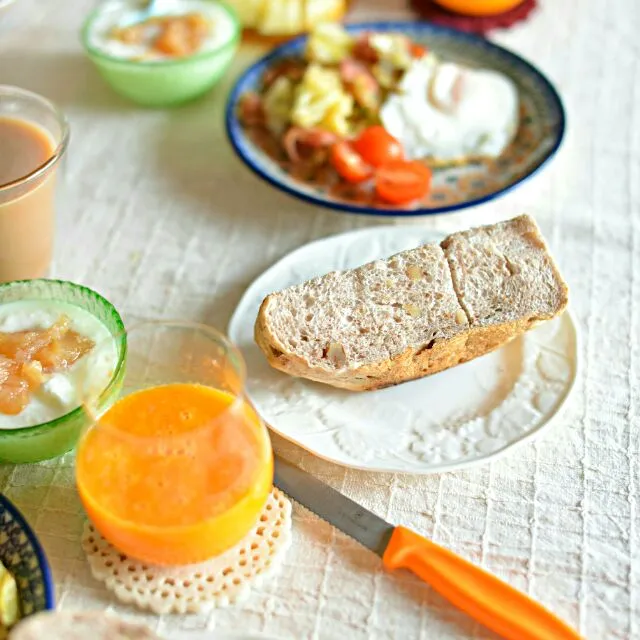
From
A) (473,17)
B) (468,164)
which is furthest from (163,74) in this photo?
(473,17)

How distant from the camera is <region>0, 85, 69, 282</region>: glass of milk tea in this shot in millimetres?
2092

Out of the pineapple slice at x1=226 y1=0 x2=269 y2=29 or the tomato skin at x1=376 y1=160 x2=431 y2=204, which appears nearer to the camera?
the tomato skin at x1=376 y1=160 x2=431 y2=204

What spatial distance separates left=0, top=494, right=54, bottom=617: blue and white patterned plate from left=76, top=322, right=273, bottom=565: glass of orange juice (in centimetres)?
12

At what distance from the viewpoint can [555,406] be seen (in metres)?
1.89

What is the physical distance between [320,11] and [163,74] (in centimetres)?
71

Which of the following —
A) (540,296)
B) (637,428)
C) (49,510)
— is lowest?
(49,510)

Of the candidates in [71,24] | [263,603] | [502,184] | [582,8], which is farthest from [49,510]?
[582,8]

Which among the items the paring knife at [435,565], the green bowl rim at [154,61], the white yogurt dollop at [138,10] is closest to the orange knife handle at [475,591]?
the paring knife at [435,565]

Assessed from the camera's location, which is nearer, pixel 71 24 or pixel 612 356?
pixel 612 356

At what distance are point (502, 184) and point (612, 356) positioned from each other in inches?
26.3

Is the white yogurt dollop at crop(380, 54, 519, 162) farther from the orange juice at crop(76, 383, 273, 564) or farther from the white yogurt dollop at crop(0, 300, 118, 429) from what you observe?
the orange juice at crop(76, 383, 273, 564)

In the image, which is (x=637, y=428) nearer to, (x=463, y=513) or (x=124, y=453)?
(x=463, y=513)

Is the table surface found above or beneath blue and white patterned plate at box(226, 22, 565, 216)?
beneath

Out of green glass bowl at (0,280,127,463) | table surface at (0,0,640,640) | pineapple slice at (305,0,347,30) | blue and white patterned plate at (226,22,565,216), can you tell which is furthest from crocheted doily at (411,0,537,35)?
green glass bowl at (0,280,127,463)
